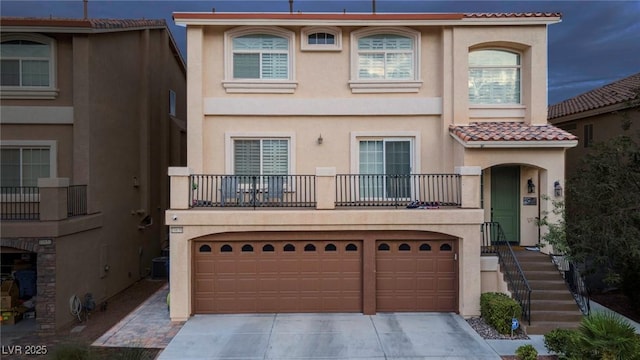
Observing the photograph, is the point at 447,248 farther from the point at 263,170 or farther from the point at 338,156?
the point at 263,170

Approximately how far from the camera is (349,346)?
9.48 meters

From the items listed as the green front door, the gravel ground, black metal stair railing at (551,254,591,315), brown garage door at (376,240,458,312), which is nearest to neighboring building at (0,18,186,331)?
brown garage door at (376,240,458,312)

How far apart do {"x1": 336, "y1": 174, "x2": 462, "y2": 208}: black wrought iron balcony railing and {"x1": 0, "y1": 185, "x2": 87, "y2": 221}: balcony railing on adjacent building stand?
7.35m

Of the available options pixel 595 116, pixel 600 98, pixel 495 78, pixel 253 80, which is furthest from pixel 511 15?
pixel 253 80

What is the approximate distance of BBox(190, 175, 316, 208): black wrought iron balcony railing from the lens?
40.4ft

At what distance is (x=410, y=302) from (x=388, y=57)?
7.35 m

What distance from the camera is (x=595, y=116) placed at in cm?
1688

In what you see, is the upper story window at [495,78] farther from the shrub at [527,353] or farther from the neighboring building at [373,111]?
the shrub at [527,353]

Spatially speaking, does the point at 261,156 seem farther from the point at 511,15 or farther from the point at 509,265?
the point at 511,15

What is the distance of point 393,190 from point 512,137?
3.67 m

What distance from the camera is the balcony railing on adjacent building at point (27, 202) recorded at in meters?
11.9

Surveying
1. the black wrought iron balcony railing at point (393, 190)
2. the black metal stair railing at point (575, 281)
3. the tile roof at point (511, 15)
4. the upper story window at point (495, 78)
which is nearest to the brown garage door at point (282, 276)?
the black wrought iron balcony railing at point (393, 190)

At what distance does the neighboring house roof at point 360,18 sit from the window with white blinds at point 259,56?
0.56 meters

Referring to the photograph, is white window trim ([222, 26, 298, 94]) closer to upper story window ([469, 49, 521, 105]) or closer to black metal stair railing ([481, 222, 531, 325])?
upper story window ([469, 49, 521, 105])
